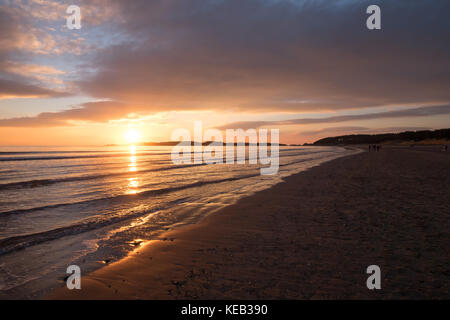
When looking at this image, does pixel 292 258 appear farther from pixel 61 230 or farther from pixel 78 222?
pixel 78 222

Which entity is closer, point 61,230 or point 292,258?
point 292,258

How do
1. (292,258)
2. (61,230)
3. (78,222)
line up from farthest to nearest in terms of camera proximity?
(78,222)
(61,230)
(292,258)

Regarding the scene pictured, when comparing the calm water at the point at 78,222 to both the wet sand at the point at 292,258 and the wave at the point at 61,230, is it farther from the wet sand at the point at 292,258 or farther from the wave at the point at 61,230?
the wet sand at the point at 292,258

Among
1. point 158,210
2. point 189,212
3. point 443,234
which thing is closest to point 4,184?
point 158,210

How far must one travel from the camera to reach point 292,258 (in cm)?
551

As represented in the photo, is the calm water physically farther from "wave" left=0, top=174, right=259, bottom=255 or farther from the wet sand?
the wet sand

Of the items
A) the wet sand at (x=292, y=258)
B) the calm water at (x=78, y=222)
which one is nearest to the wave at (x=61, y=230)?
the calm water at (x=78, y=222)

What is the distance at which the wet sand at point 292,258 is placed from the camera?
→ 4332mm

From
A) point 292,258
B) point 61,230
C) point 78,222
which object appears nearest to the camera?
point 292,258

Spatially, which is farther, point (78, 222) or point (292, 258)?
point (78, 222)

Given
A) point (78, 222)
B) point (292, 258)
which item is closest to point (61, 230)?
point (78, 222)

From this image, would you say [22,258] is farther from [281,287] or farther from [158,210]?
[281,287]

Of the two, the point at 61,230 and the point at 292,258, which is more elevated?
the point at 292,258

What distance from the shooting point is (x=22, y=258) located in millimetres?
6066
